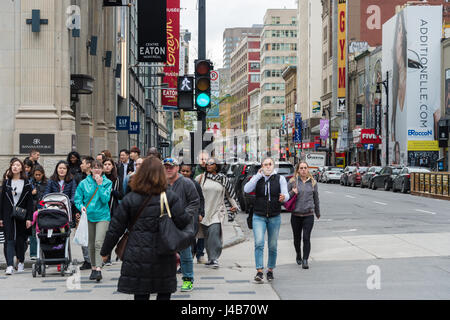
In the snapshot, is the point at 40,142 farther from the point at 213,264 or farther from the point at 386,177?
the point at 386,177

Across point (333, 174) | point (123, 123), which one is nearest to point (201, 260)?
point (123, 123)

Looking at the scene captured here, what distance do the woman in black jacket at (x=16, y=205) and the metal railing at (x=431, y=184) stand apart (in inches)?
995

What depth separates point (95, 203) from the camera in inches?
429

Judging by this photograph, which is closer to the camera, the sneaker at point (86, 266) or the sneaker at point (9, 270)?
the sneaker at point (9, 270)

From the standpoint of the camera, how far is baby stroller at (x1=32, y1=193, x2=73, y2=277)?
11008 mm

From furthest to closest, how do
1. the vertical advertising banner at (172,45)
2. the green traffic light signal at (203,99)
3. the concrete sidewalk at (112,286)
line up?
the vertical advertising banner at (172,45) < the green traffic light signal at (203,99) < the concrete sidewalk at (112,286)

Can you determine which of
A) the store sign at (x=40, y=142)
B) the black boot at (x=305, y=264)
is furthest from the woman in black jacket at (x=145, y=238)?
the store sign at (x=40, y=142)

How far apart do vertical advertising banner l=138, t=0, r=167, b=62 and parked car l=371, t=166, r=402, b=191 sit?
17414 mm

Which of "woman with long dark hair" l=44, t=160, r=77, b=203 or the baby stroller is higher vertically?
"woman with long dark hair" l=44, t=160, r=77, b=203

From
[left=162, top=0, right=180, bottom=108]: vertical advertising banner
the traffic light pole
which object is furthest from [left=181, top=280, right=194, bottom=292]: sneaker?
[left=162, top=0, right=180, bottom=108]: vertical advertising banner

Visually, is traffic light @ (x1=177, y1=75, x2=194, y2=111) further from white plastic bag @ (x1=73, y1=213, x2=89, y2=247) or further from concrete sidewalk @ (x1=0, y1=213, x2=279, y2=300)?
white plastic bag @ (x1=73, y1=213, x2=89, y2=247)

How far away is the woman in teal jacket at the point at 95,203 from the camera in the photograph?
10898 millimetres

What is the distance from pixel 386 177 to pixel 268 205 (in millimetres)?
33185

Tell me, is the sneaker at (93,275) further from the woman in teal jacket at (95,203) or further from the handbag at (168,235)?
the handbag at (168,235)
